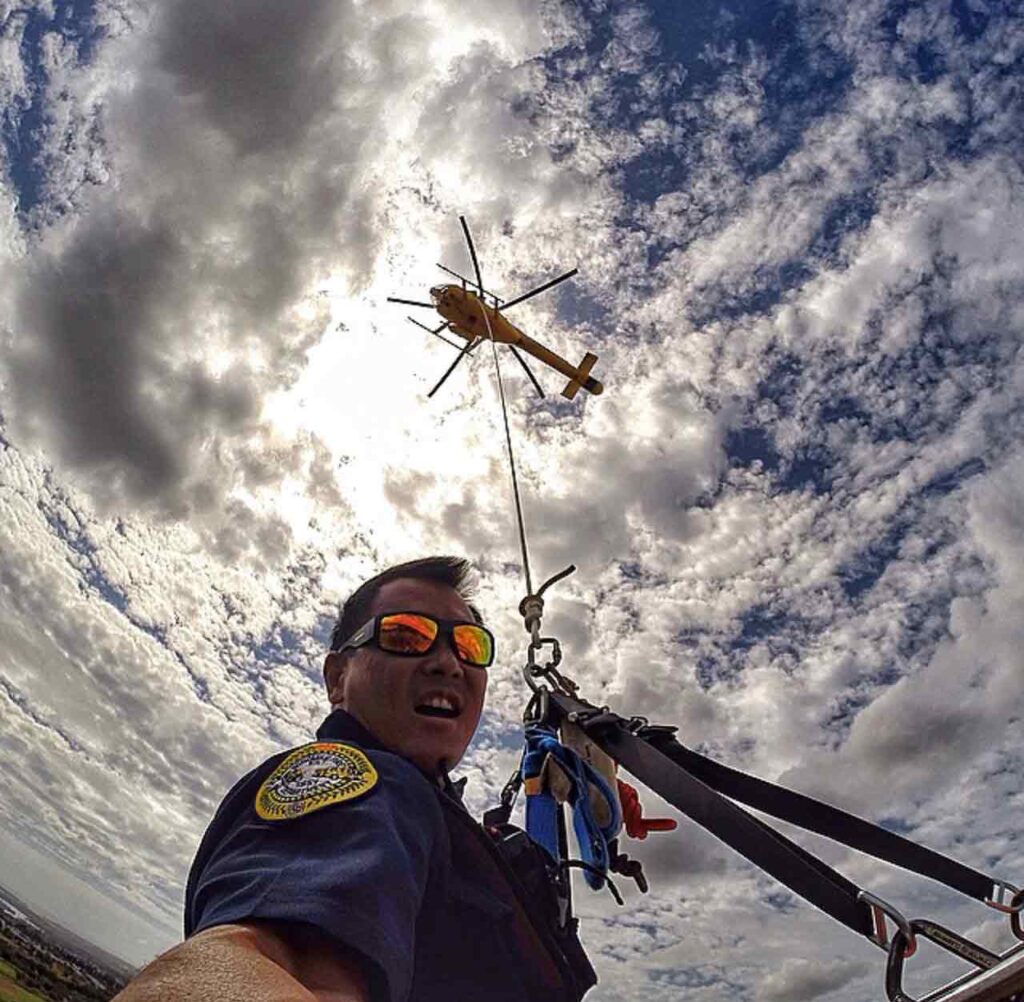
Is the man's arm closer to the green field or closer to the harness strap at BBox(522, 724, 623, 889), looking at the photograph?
the harness strap at BBox(522, 724, 623, 889)

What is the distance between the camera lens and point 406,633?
3.56m

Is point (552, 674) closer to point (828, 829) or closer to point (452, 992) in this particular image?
→ point (828, 829)

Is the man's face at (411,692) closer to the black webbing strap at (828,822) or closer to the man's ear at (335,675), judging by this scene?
the man's ear at (335,675)

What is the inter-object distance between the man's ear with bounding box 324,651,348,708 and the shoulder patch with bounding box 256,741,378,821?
1.35 metres

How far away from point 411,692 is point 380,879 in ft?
5.47

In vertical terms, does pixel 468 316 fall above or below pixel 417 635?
above

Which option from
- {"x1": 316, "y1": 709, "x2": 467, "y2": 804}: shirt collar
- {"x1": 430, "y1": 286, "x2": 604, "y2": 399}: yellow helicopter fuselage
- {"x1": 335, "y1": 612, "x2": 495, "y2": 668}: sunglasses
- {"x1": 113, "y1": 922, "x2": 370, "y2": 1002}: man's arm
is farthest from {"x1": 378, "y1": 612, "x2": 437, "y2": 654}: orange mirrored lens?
{"x1": 430, "y1": 286, "x2": 604, "y2": 399}: yellow helicopter fuselage

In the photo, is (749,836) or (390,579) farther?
(390,579)

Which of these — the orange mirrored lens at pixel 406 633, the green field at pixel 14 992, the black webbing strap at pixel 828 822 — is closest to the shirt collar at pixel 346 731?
the orange mirrored lens at pixel 406 633

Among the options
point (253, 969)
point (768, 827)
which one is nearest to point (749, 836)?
point (768, 827)

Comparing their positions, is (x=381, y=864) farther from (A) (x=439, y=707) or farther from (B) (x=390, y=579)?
(B) (x=390, y=579)

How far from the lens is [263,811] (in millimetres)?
1951

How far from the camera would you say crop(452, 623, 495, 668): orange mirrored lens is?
3684 millimetres

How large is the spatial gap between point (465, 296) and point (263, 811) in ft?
61.3
